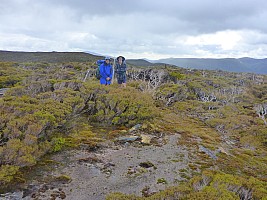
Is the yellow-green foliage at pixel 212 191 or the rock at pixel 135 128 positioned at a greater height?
the yellow-green foliage at pixel 212 191

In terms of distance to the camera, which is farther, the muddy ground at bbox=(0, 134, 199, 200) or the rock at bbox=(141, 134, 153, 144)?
the rock at bbox=(141, 134, 153, 144)

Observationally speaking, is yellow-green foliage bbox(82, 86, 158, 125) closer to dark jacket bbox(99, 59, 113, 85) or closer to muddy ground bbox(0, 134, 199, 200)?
muddy ground bbox(0, 134, 199, 200)

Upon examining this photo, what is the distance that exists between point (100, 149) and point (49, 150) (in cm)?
211

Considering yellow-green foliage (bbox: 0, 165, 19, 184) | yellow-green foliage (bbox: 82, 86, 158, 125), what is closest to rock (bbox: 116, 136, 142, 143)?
yellow-green foliage (bbox: 82, 86, 158, 125)

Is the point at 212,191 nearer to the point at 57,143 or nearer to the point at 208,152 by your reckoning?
the point at 57,143

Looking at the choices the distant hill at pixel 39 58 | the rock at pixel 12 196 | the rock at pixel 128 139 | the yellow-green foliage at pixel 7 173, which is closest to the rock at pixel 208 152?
the rock at pixel 128 139

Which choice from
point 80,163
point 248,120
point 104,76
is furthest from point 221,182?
point 248,120

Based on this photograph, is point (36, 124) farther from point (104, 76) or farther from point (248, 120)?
point (248, 120)

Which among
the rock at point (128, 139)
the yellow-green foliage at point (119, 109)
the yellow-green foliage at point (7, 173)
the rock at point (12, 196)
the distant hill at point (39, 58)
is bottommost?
the rock at point (12, 196)

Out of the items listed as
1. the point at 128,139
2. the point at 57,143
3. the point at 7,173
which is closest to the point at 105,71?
the point at 128,139

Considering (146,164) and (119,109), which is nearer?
(146,164)

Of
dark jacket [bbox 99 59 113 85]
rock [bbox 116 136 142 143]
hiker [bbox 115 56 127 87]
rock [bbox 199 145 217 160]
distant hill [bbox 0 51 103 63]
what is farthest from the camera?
distant hill [bbox 0 51 103 63]

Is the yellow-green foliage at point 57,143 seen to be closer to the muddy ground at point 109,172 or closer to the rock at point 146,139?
the muddy ground at point 109,172

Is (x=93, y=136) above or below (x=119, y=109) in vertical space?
below
